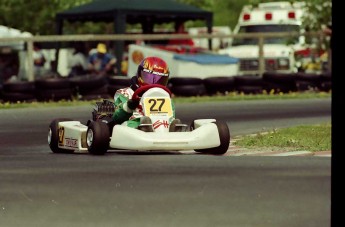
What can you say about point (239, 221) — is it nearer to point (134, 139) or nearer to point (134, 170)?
point (134, 170)

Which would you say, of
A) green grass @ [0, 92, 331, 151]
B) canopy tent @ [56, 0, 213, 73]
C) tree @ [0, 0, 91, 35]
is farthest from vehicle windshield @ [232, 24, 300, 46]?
green grass @ [0, 92, 331, 151]

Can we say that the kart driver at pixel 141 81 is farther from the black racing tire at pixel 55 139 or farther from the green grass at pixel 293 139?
the green grass at pixel 293 139

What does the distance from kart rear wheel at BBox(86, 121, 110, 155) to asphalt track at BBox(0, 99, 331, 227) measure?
137mm

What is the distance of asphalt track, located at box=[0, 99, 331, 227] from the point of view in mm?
7867

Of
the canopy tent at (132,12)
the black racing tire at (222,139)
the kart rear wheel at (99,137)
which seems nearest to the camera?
the kart rear wheel at (99,137)

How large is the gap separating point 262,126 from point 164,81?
421 cm

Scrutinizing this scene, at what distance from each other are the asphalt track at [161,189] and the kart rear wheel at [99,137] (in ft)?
0.45

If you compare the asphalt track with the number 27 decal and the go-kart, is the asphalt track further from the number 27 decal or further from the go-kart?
the number 27 decal

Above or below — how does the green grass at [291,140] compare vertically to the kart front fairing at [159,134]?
below

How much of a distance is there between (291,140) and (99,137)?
2.55 metres

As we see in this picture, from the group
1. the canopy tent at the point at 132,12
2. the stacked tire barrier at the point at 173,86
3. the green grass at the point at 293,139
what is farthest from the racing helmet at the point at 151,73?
the canopy tent at the point at 132,12

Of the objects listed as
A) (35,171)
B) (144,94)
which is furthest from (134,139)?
(35,171)

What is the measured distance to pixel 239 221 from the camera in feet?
25.3

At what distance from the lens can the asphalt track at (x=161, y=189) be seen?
7867mm
